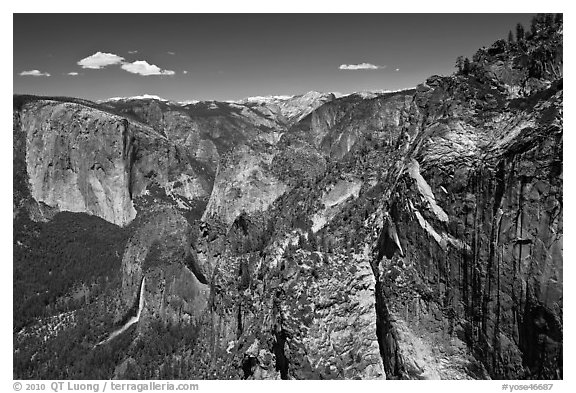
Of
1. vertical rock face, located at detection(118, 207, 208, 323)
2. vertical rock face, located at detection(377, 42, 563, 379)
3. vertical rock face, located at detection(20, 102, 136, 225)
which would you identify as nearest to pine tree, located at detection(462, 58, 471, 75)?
vertical rock face, located at detection(377, 42, 563, 379)

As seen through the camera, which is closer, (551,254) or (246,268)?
(551,254)

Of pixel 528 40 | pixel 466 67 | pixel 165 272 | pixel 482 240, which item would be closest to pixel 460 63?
pixel 466 67

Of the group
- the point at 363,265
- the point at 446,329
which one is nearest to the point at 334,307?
the point at 363,265

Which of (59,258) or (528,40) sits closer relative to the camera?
(528,40)

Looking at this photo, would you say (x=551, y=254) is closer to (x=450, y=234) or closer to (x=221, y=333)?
(x=450, y=234)

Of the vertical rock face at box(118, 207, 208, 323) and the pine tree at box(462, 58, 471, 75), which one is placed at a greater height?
the pine tree at box(462, 58, 471, 75)

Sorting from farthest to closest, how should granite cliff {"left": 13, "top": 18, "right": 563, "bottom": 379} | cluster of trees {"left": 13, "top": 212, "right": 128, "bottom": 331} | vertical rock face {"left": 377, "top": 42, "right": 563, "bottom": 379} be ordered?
cluster of trees {"left": 13, "top": 212, "right": 128, "bottom": 331}, granite cliff {"left": 13, "top": 18, "right": 563, "bottom": 379}, vertical rock face {"left": 377, "top": 42, "right": 563, "bottom": 379}

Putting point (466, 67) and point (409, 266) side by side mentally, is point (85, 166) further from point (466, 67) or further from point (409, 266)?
point (409, 266)

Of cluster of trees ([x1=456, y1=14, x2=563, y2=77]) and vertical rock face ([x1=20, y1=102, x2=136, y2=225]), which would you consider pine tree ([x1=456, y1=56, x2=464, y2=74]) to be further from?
vertical rock face ([x1=20, y1=102, x2=136, y2=225])
